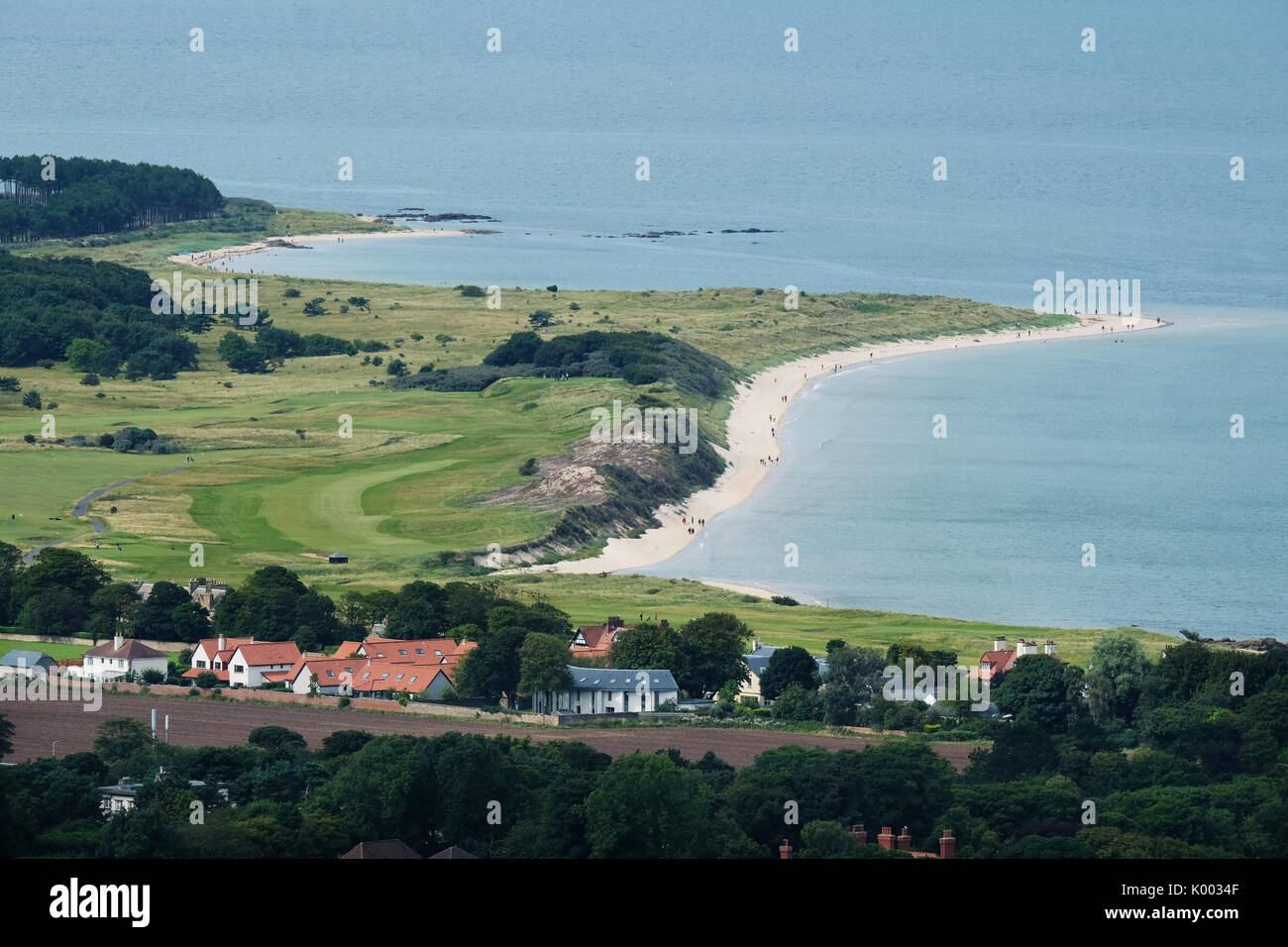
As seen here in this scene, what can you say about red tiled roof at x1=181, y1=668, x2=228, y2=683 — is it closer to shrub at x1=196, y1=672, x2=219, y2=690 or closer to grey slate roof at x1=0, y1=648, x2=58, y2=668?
shrub at x1=196, y1=672, x2=219, y2=690

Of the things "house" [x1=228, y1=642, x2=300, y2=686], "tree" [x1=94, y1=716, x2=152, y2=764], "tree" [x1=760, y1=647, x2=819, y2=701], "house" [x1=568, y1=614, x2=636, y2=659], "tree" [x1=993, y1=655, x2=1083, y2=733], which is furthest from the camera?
"house" [x1=568, y1=614, x2=636, y2=659]

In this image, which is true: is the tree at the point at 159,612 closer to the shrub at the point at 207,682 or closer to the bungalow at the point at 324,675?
the shrub at the point at 207,682

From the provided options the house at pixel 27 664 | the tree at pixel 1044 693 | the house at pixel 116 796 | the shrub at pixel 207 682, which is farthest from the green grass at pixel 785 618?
the house at pixel 116 796

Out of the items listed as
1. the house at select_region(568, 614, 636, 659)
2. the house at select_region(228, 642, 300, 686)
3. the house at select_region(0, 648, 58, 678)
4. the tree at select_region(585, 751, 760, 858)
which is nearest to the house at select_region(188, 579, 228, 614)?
the house at select_region(228, 642, 300, 686)

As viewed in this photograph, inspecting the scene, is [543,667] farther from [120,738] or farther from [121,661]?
[121,661]

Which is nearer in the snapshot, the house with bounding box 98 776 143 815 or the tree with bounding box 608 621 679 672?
the house with bounding box 98 776 143 815
